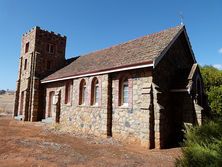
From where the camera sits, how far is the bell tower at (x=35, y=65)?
22141 mm

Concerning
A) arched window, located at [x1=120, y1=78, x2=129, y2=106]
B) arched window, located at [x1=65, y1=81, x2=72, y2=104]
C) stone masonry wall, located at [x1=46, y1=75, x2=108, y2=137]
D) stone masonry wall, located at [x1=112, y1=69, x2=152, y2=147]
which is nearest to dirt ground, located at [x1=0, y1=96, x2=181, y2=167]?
stone masonry wall, located at [x1=112, y1=69, x2=152, y2=147]

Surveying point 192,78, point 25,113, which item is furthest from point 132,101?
point 25,113

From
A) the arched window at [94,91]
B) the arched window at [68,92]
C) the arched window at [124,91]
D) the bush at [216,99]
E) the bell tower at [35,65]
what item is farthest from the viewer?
the bell tower at [35,65]

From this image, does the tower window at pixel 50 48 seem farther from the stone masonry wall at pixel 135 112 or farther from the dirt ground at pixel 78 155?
the dirt ground at pixel 78 155

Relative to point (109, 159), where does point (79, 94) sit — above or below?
above

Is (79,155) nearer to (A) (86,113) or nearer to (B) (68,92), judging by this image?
(A) (86,113)

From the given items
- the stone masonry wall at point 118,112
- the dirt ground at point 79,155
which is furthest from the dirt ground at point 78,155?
the stone masonry wall at point 118,112

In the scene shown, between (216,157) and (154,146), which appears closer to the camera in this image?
(216,157)

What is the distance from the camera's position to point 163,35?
46.4ft

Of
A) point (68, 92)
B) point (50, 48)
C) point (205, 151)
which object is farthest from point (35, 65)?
point (205, 151)

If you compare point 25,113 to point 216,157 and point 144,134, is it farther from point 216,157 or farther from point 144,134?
point 216,157

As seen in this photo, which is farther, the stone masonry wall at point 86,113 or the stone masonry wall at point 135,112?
the stone masonry wall at point 86,113

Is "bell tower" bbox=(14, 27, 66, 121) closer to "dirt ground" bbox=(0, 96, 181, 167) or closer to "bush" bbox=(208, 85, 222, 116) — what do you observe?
"dirt ground" bbox=(0, 96, 181, 167)

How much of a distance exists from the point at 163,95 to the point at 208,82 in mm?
12283
